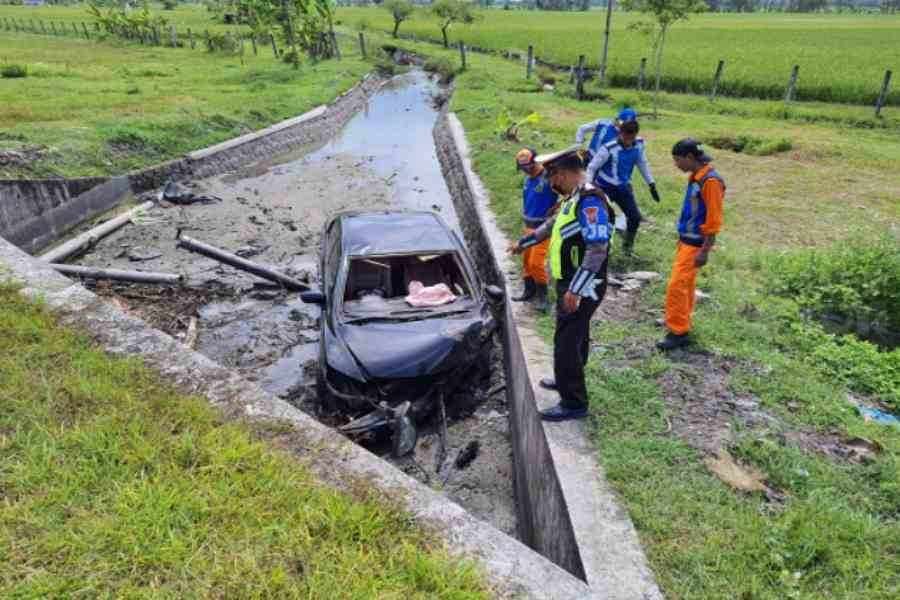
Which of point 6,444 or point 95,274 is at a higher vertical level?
point 6,444

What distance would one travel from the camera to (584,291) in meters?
3.89

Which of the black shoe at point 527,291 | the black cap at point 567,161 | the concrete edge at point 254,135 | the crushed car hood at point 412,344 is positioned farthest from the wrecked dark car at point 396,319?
the concrete edge at point 254,135

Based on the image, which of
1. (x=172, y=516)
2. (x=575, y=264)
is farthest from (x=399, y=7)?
(x=172, y=516)

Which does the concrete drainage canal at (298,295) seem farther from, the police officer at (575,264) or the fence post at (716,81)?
the fence post at (716,81)

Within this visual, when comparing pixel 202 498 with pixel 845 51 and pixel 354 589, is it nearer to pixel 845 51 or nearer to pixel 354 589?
pixel 354 589

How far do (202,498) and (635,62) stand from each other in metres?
27.5

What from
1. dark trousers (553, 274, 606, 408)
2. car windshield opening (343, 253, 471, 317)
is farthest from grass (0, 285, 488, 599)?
car windshield opening (343, 253, 471, 317)

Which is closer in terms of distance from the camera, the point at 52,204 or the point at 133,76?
the point at 52,204

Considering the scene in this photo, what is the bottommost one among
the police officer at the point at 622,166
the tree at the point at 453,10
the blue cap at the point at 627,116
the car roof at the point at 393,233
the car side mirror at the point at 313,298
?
the car side mirror at the point at 313,298

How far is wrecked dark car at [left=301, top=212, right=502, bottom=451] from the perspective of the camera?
4.80 m


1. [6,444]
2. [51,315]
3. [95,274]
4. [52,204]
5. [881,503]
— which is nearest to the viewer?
[6,444]

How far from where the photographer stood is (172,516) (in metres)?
2.71

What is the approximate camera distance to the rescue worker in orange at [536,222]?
6.13 meters

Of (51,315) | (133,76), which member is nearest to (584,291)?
(51,315)
